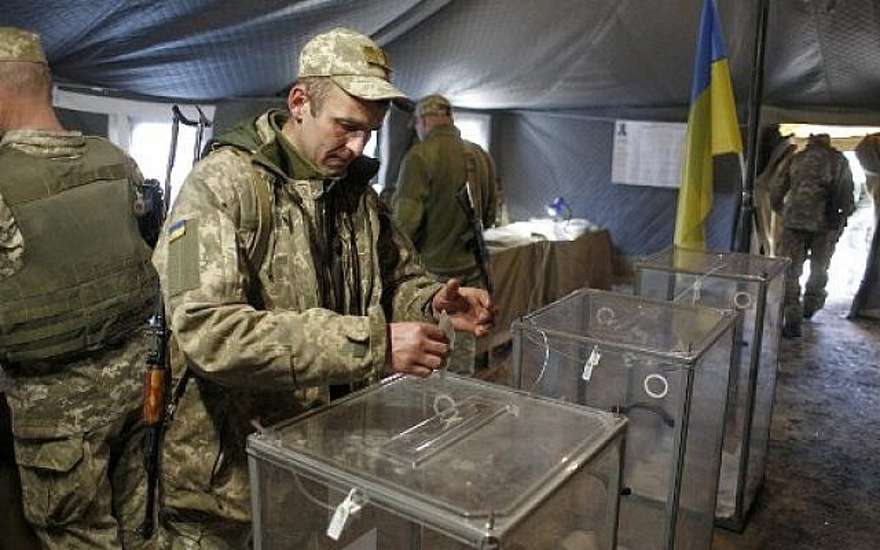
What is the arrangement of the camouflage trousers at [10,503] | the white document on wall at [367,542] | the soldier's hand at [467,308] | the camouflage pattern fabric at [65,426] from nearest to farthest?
the white document on wall at [367,542]
the soldier's hand at [467,308]
the camouflage pattern fabric at [65,426]
the camouflage trousers at [10,503]

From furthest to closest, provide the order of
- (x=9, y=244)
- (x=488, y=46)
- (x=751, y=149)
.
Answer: (x=488, y=46) → (x=751, y=149) → (x=9, y=244)

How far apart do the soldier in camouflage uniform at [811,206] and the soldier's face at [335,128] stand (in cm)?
489

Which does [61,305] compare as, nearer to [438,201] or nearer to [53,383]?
[53,383]

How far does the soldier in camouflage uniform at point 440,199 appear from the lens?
3695 millimetres

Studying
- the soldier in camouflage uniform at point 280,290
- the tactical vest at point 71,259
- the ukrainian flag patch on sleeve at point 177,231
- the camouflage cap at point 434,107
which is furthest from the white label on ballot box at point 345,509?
the camouflage cap at point 434,107

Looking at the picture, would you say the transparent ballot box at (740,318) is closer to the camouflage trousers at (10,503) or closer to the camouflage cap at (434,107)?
the camouflage cap at (434,107)

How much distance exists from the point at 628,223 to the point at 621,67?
67.1 inches

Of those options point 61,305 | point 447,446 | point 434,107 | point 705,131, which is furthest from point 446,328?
point 434,107

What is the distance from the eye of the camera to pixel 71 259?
5.74 feet

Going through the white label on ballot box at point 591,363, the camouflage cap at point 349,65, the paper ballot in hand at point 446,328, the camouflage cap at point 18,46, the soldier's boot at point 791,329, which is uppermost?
the camouflage cap at point 18,46

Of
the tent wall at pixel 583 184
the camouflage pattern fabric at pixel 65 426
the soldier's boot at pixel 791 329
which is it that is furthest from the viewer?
the tent wall at pixel 583 184

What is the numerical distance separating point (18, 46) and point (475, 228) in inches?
95.4

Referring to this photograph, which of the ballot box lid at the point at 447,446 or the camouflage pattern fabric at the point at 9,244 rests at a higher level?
the camouflage pattern fabric at the point at 9,244

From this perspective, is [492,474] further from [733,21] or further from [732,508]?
[733,21]
